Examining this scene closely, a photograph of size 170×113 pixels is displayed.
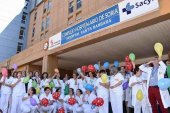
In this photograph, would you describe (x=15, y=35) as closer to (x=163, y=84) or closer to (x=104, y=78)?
(x=104, y=78)

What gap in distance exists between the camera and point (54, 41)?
490 inches

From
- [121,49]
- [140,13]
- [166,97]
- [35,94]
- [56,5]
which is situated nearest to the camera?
[166,97]

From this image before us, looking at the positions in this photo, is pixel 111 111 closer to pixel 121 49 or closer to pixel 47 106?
pixel 47 106

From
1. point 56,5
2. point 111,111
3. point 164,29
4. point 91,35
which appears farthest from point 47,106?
point 56,5

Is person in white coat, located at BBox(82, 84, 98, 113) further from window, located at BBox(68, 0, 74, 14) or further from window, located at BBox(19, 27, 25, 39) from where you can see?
window, located at BBox(19, 27, 25, 39)

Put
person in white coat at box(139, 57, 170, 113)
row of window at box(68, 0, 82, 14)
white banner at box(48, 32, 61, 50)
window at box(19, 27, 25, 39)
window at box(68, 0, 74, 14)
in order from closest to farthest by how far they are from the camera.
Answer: person in white coat at box(139, 57, 170, 113), white banner at box(48, 32, 61, 50), row of window at box(68, 0, 82, 14), window at box(68, 0, 74, 14), window at box(19, 27, 25, 39)

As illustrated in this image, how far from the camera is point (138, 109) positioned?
6891 mm

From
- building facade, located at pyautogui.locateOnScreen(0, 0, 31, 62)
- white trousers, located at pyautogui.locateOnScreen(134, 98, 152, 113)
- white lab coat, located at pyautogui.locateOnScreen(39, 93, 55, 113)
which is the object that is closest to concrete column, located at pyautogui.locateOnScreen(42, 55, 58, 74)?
white lab coat, located at pyautogui.locateOnScreen(39, 93, 55, 113)

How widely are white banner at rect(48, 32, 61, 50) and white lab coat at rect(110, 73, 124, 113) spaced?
5.37m

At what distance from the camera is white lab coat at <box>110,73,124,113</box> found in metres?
7.21

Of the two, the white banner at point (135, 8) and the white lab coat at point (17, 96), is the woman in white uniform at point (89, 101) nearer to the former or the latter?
the white lab coat at point (17, 96)

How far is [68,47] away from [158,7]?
5310 mm

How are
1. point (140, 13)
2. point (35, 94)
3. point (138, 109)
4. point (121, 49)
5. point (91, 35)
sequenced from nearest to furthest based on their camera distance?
point (138, 109)
point (140, 13)
point (35, 94)
point (91, 35)
point (121, 49)

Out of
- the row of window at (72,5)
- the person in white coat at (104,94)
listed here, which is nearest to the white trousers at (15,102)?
the person in white coat at (104,94)
